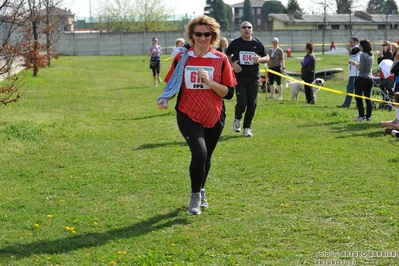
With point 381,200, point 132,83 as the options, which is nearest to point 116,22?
point 132,83

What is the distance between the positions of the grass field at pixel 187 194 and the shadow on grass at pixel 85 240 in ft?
0.03

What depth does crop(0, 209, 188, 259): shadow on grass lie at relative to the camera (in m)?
5.75

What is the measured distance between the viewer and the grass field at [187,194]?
572cm

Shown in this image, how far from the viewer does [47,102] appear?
18.8 meters

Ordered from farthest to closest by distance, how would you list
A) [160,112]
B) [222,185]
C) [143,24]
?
[143,24] → [160,112] → [222,185]

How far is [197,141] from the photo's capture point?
668cm

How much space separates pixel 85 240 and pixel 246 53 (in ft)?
21.5

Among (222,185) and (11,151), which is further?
(11,151)

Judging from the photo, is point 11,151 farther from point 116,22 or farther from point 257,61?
point 116,22

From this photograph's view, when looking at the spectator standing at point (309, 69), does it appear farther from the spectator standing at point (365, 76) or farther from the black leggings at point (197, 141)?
the black leggings at point (197, 141)

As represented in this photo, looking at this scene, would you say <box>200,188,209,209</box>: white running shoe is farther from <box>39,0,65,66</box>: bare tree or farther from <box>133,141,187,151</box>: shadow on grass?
<box>39,0,65,66</box>: bare tree

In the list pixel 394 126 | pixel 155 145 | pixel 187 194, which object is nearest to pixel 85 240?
pixel 187 194

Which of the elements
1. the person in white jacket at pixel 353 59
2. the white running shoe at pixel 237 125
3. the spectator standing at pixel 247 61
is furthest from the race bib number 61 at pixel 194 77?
the person in white jacket at pixel 353 59

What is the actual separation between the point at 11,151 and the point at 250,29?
472 centimetres
